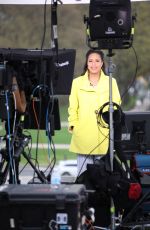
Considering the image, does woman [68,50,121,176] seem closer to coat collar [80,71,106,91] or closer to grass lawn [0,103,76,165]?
Answer: coat collar [80,71,106,91]

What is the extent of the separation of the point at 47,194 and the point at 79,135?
1595mm

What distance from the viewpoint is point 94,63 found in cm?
486

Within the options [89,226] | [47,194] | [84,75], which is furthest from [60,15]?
[47,194]

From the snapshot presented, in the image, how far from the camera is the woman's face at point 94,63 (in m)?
4.86

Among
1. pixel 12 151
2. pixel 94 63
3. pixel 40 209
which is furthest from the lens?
pixel 94 63

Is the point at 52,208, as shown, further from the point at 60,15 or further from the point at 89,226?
the point at 60,15

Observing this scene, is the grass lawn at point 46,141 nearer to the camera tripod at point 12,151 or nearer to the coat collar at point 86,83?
the camera tripod at point 12,151

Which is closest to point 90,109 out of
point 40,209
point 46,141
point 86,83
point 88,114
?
point 88,114

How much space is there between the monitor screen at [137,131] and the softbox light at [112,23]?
842 mm

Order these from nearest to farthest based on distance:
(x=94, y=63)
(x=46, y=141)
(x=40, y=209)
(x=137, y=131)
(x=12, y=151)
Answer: (x=40, y=209) < (x=12, y=151) < (x=94, y=63) < (x=137, y=131) < (x=46, y=141)

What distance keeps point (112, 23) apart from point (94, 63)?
578 millimetres

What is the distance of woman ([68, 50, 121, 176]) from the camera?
486 centimetres

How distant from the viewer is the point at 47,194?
334 cm

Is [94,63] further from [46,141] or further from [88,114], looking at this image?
[46,141]
